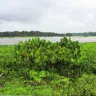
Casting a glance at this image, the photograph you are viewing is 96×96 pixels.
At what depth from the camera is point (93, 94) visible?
39.0ft

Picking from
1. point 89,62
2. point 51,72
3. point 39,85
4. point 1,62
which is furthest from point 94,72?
point 1,62

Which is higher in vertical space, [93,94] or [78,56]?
[78,56]

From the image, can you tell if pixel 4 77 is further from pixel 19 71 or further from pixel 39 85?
pixel 39 85

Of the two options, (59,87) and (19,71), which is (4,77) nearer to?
(19,71)

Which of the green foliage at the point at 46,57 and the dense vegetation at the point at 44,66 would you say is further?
the green foliage at the point at 46,57

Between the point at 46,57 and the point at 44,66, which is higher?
the point at 46,57

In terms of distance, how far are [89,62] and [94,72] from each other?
0.70 metres

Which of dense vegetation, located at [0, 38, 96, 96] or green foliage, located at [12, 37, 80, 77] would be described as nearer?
dense vegetation, located at [0, 38, 96, 96]

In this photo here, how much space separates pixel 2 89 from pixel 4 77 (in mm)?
2151

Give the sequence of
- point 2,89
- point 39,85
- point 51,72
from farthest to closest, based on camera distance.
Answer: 1. point 51,72
2. point 39,85
3. point 2,89

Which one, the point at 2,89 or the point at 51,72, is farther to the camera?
the point at 51,72

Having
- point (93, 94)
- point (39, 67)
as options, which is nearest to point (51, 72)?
point (39, 67)

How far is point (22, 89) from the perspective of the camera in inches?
492

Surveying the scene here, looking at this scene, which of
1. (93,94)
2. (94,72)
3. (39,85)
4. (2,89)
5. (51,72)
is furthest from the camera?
(94,72)
